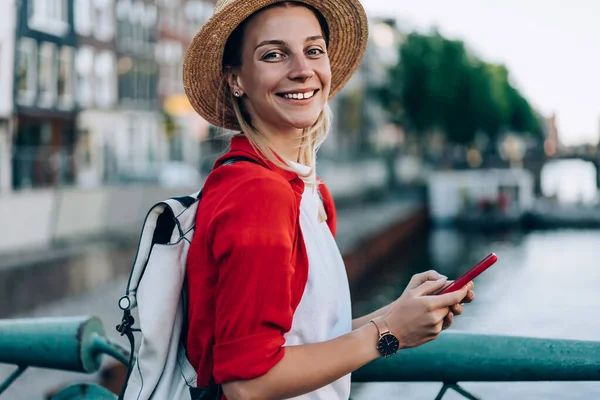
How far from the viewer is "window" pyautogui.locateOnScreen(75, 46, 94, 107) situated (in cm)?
3002

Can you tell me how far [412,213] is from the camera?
34.4m

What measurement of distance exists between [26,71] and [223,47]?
25.7m

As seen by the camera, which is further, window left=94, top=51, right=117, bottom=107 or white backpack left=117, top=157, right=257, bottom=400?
window left=94, top=51, right=117, bottom=107

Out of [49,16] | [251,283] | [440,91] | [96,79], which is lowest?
[251,283]

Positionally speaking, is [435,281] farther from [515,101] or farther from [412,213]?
[515,101]

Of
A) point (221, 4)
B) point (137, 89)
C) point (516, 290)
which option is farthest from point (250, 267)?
point (137, 89)

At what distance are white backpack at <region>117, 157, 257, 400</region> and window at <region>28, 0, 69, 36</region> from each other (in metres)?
26.1

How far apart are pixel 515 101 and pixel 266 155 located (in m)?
60.1

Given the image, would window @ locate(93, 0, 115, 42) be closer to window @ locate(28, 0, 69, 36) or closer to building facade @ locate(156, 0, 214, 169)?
window @ locate(28, 0, 69, 36)

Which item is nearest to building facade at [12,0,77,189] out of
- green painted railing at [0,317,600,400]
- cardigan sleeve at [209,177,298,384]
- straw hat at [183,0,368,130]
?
straw hat at [183,0,368,130]

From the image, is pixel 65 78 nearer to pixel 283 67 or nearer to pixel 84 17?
pixel 84 17

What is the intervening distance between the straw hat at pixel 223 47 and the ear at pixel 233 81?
3 cm

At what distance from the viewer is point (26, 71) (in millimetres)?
25969

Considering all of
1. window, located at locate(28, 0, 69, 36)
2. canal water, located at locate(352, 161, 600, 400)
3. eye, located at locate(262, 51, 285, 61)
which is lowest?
canal water, located at locate(352, 161, 600, 400)
